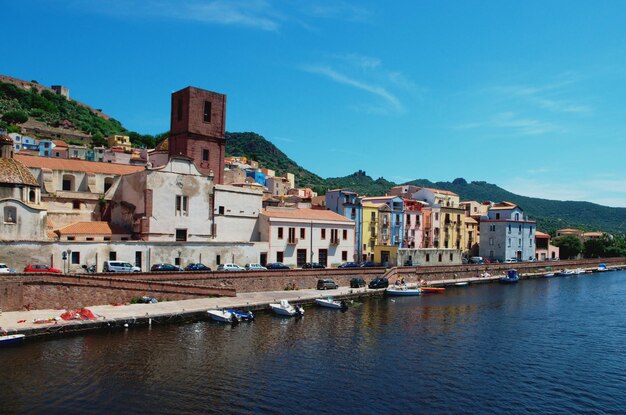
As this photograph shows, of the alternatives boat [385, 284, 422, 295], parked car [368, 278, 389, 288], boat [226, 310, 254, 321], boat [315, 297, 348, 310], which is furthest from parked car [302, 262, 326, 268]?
boat [226, 310, 254, 321]

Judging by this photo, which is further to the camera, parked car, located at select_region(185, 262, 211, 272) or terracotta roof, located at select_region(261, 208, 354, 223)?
terracotta roof, located at select_region(261, 208, 354, 223)

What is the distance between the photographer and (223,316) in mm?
37531

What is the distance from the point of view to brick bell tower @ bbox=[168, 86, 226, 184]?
58438mm

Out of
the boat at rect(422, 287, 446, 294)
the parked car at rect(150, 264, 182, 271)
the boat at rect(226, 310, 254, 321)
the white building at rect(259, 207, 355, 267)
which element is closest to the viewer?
the boat at rect(226, 310, 254, 321)

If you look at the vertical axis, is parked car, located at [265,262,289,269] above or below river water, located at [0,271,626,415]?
above

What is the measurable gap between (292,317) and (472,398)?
19054 mm

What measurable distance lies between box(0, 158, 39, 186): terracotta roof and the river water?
738 inches

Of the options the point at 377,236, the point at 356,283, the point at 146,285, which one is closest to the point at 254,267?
the point at 356,283

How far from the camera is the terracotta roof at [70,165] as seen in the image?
175 ft

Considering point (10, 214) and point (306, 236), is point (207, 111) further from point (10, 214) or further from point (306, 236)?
point (10, 214)

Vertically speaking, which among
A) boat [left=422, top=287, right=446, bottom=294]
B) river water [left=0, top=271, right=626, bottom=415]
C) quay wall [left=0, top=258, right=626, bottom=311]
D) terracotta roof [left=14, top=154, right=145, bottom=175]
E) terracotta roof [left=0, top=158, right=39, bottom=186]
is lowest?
river water [left=0, top=271, right=626, bottom=415]

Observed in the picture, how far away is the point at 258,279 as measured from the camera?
49.2 metres

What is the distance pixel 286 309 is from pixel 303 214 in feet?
68.7

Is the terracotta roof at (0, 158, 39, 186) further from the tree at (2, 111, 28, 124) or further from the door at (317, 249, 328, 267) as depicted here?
the tree at (2, 111, 28, 124)
